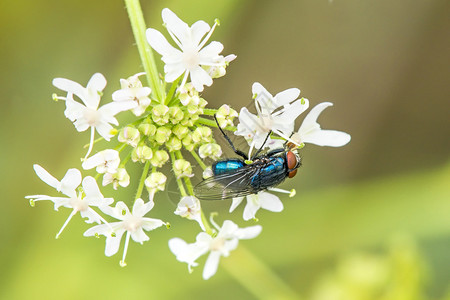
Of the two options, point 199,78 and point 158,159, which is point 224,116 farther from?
point 158,159

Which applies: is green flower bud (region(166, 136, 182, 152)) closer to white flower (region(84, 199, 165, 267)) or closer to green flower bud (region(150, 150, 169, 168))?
green flower bud (region(150, 150, 169, 168))

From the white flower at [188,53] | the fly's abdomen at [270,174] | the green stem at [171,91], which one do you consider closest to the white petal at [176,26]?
the white flower at [188,53]

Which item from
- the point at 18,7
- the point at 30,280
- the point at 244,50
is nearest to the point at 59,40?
the point at 18,7

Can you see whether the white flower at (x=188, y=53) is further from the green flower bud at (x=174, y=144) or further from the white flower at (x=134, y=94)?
the green flower bud at (x=174, y=144)

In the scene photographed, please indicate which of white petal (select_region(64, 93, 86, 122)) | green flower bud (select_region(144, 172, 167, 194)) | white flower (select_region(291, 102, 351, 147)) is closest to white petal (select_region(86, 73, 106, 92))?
white petal (select_region(64, 93, 86, 122))

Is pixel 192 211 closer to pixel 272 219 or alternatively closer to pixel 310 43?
pixel 272 219

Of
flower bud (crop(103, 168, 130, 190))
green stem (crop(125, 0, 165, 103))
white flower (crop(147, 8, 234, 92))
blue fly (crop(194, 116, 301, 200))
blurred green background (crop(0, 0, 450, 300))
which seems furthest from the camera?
blurred green background (crop(0, 0, 450, 300))
